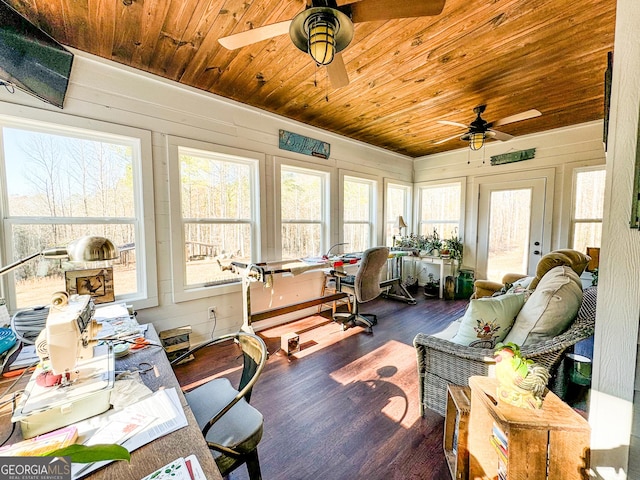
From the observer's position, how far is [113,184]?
7.59 feet

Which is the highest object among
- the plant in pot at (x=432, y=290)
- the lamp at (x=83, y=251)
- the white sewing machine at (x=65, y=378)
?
the lamp at (x=83, y=251)

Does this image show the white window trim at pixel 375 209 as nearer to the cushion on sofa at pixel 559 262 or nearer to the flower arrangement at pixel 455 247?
the flower arrangement at pixel 455 247

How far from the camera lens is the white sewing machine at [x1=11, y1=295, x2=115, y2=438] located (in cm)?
81

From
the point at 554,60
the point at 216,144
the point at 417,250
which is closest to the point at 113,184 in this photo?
the point at 216,144

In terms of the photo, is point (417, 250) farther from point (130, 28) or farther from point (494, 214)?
point (130, 28)

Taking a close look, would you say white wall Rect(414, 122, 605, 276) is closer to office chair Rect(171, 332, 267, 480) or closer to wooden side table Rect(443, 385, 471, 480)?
wooden side table Rect(443, 385, 471, 480)

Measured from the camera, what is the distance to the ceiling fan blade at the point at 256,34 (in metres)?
1.44

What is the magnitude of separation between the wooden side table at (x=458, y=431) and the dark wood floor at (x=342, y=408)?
94 mm

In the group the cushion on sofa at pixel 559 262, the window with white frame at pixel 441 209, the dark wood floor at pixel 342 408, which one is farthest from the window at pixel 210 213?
the window with white frame at pixel 441 209

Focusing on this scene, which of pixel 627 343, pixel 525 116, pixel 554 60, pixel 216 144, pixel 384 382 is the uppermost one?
pixel 554 60

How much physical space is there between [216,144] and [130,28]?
3.58ft

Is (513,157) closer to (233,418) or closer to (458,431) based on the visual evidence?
(458,431)

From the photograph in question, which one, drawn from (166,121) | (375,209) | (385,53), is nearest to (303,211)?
(375,209)

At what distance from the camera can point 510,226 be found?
4277 mm
